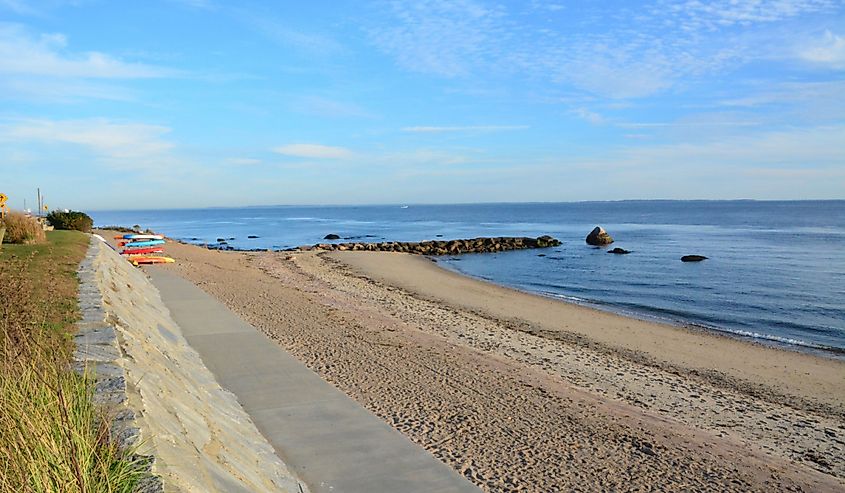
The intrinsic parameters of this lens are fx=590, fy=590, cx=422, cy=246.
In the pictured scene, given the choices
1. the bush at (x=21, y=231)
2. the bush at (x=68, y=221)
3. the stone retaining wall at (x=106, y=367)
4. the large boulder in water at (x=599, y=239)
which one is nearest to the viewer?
the stone retaining wall at (x=106, y=367)

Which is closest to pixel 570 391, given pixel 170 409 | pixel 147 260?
pixel 170 409

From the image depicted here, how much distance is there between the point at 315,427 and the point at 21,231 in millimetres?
12869

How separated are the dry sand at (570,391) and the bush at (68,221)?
10.4 m

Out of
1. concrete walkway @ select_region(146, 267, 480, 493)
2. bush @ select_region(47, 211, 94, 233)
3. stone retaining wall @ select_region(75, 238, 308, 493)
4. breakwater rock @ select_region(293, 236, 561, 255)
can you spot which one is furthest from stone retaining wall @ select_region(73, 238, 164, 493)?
breakwater rock @ select_region(293, 236, 561, 255)

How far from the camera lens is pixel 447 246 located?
49781mm

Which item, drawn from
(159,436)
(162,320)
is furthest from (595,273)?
(159,436)

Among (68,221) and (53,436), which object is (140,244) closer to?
(68,221)

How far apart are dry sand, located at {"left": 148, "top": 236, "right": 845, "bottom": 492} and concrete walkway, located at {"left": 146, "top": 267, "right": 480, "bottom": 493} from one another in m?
0.43

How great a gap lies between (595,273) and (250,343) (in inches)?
1015

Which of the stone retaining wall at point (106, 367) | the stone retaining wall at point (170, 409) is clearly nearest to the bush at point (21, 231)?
the stone retaining wall at point (170, 409)

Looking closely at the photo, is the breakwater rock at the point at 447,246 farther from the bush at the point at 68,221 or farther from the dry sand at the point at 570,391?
the dry sand at the point at 570,391

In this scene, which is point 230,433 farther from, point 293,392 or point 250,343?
point 250,343

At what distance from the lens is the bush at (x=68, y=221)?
26.2 m

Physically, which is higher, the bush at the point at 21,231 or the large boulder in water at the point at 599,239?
the bush at the point at 21,231
